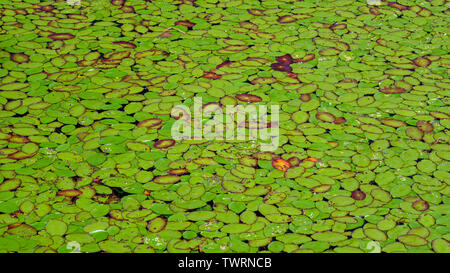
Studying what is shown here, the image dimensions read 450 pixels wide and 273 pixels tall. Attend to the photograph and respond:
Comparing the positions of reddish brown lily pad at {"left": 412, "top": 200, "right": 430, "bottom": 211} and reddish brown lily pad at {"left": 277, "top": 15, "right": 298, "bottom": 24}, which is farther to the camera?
reddish brown lily pad at {"left": 277, "top": 15, "right": 298, "bottom": 24}

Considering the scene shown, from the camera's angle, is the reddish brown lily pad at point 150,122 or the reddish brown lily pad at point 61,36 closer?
the reddish brown lily pad at point 150,122

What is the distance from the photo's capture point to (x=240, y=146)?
8.73 ft

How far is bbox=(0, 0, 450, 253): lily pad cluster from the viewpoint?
2.24 metres

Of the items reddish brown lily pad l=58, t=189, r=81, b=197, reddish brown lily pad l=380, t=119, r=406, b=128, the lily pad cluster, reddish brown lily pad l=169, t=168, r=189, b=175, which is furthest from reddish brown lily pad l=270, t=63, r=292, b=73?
reddish brown lily pad l=58, t=189, r=81, b=197

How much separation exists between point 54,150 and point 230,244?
95 centimetres

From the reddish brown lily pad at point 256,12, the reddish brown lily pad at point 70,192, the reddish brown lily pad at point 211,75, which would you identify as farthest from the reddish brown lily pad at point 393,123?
the reddish brown lily pad at point 70,192

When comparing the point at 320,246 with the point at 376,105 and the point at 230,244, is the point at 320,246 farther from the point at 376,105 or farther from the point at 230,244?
the point at 376,105

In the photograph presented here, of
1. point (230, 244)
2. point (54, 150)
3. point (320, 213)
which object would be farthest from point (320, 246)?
point (54, 150)

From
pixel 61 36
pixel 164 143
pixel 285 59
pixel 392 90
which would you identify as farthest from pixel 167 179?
pixel 61 36

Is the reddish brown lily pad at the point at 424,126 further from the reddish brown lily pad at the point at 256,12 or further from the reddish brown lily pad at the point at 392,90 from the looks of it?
the reddish brown lily pad at the point at 256,12

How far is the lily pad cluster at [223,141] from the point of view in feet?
7.35

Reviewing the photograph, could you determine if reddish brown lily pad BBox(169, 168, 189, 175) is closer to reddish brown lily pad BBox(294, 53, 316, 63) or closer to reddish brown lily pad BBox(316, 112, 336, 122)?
reddish brown lily pad BBox(316, 112, 336, 122)

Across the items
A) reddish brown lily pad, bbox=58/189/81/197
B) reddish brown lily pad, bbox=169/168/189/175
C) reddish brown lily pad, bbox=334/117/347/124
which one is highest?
reddish brown lily pad, bbox=334/117/347/124

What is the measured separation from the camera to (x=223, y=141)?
→ 106 inches
